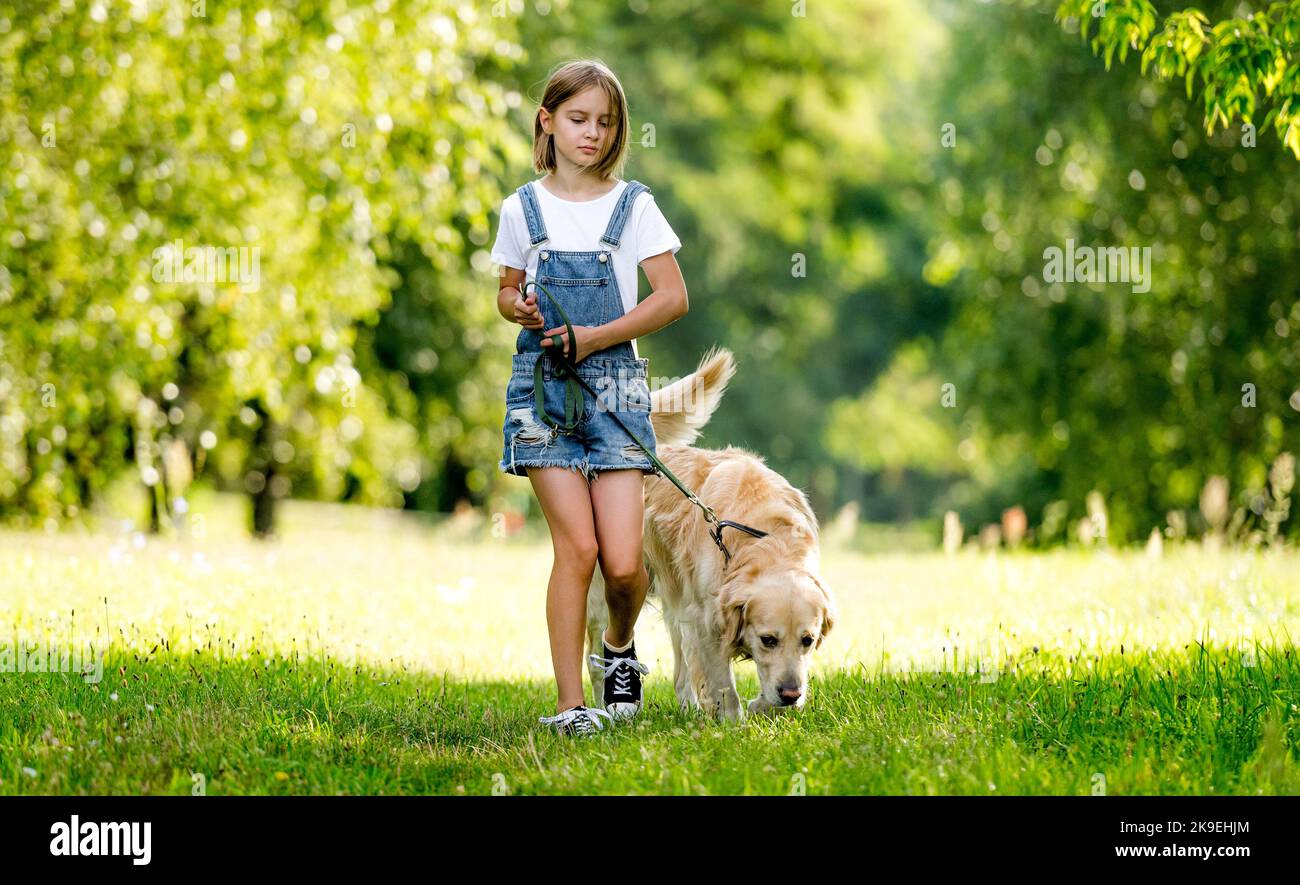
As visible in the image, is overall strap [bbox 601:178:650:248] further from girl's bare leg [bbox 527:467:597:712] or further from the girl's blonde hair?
girl's bare leg [bbox 527:467:597:712]

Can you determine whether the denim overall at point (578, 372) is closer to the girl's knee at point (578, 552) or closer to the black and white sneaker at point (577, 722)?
the girl's knee at point (578, 552)

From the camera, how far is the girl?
4.84 m

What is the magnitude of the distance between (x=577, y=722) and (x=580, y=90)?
2.20 meters

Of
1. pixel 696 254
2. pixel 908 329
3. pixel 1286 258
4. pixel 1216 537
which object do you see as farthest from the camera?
pixel 908 329

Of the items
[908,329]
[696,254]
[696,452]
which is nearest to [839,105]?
[696,254]

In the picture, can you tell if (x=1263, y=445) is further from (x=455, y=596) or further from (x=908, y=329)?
(x=908, y=329)

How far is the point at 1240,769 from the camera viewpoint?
4.03 meters

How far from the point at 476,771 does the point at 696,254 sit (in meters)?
18.1

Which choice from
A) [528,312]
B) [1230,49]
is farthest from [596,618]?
[1230,49]

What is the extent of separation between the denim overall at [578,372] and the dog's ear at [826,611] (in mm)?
897

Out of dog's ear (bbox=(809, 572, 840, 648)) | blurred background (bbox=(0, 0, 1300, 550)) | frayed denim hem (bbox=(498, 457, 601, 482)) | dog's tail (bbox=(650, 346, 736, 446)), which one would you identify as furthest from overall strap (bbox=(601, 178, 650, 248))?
dog's ear (bbox=(809, 572, 840, 648))

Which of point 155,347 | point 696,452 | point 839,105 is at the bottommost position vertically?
point 696,452

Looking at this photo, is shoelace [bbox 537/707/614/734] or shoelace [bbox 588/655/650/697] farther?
shoelace [bbox 588/655/650/697]

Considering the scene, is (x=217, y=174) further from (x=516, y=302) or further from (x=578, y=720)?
(x=578, y=720)
